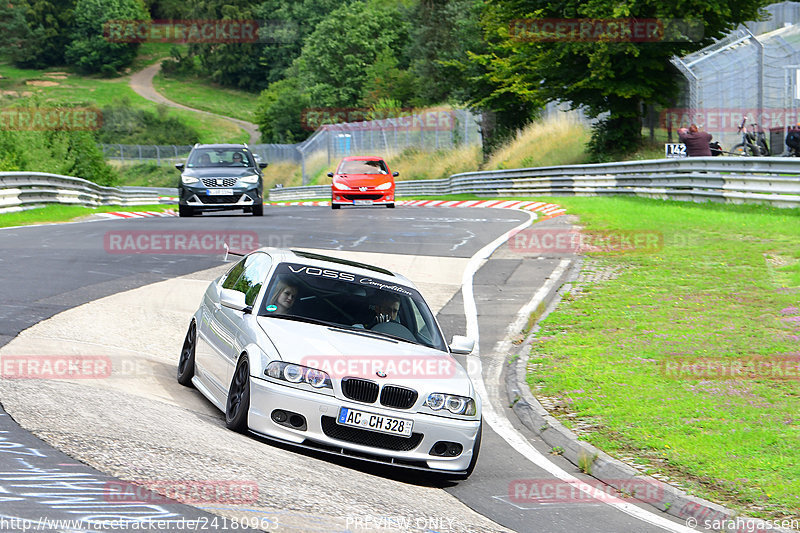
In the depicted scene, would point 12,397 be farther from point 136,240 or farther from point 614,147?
point 614,147

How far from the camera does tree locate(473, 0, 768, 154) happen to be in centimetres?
3628

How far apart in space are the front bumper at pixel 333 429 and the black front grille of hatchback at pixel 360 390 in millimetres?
47

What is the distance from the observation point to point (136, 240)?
19.7 meters

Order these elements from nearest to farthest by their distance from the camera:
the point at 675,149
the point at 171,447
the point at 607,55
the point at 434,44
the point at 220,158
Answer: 1. the point at 171,447
2. the point at 220,158
3. the point at 675,149
4. the point at 607,55
5. the point at 434,44

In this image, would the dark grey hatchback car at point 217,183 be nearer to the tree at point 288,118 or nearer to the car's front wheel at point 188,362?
the car's front wheel at point 188,362

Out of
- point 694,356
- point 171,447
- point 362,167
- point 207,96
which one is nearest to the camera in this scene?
point 171,447

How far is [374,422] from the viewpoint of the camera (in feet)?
23.6

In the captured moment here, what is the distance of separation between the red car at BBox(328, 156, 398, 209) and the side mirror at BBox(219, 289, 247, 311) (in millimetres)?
24595

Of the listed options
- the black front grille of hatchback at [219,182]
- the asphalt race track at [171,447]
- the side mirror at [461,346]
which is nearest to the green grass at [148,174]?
the black front grille of hatchback at [219,182]

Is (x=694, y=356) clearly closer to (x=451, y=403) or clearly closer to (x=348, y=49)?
(x=451, y=403)

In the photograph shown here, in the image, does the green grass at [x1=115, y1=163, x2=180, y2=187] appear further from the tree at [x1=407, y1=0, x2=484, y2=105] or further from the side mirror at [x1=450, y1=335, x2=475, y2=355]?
the side mirror at [x1=450, y1=335, x2=475, y2=355]

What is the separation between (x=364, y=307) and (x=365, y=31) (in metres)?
93.8

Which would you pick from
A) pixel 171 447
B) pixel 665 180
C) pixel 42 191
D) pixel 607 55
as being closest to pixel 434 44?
pixel 607 55

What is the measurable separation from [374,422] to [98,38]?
153m
